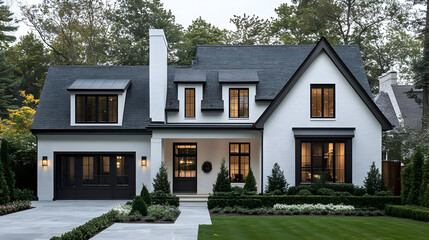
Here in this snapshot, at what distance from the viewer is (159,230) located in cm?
1194

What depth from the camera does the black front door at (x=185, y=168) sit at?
861 inches

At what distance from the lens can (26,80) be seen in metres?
43.8

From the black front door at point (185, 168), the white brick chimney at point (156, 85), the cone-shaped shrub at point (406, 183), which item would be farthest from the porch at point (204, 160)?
the cone-shaped shrub at point (406, 183)

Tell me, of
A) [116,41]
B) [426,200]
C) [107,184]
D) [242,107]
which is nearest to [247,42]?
[116,41]

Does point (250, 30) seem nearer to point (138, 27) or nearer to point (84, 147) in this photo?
point (138, 27)

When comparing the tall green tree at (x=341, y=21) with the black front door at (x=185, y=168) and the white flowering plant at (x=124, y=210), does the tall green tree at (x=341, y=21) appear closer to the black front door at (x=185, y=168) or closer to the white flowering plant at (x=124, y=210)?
the black front door at (x=185, y=168)

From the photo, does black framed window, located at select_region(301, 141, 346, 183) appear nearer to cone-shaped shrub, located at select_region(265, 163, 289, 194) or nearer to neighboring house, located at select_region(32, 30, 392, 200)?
neighboring house, located at select_region(32, 30, 392, 200)

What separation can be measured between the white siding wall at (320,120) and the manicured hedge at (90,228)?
8.23 m

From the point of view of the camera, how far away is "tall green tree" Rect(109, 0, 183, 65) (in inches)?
1468

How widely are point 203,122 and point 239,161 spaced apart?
292 cm


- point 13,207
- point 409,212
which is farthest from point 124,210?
point 409,212

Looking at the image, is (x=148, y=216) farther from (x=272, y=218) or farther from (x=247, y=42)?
(x=247, y=42)

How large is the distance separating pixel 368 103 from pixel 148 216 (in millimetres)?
11352

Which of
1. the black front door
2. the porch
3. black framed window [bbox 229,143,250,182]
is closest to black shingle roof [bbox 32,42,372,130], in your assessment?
the porch
